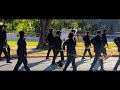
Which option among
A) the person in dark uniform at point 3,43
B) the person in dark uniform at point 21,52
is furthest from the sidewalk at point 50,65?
the person in dark uniform at point 3,43

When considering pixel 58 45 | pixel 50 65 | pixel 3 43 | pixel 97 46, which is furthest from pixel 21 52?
pixel 97 46

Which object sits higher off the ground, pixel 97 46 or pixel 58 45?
A: pixel 97 46

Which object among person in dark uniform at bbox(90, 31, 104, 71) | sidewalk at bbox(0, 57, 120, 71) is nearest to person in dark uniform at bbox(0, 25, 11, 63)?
sidewalk at bbox(0, 57, 120, 71)

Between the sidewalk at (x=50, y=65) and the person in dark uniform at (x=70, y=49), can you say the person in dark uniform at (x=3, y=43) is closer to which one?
the sidewalk at (x=50, y=65)

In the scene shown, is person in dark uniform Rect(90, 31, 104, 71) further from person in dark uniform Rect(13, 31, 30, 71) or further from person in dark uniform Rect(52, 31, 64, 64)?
person in dark uniform Rect(13, 31, 30, 71)

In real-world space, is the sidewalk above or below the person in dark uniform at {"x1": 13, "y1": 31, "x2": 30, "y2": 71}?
below

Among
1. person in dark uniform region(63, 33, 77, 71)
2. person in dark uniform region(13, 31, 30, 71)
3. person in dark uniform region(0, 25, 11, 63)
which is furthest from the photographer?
person in dark uniform region(0, 25, 11, 63)

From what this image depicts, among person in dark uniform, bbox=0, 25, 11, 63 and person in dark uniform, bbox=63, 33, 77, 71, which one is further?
person in dark uniform, bbox=0, 25, 11, 63

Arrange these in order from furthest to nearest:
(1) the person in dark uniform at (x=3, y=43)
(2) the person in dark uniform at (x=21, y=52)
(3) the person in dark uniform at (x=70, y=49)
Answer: (1) the person in dark uniform at (x=3, y=43), (3) the person in dark uniform at (x=70, y=49), (2) the person in dark uniform at (x=21, y=52)

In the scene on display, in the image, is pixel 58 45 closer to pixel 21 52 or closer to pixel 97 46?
pixel 97 46

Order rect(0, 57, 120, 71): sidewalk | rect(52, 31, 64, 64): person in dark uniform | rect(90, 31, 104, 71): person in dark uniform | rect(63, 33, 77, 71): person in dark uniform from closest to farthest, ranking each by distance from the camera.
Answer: rect(63, 33, 77, 71): person in dark uniform
rect(0, 57, 120, 71): sidewalk
rect(90, 31, 104, 71): person in dark uniform
rect(52, 31, 64, 64): person in dark uniform

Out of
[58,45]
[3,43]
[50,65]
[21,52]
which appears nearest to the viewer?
[21,52]
